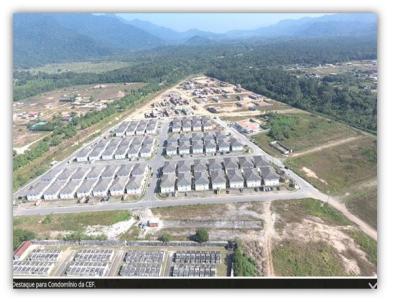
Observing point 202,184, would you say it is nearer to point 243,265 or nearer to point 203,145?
point 203,145

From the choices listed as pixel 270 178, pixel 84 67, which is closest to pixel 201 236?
pixel 270 178

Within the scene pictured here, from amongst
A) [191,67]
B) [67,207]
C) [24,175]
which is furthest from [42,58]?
[67,207]

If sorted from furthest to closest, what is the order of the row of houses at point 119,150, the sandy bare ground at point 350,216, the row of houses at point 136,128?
1. the row of houses at point 136,128
2. the row of houses at point 119,150
3. the sandy bare ground at point 350,216

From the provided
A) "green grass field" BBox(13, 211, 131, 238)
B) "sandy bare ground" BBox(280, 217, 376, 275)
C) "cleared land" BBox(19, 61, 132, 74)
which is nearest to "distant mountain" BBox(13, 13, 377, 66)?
"cleared land" BBox(19, 61, 132, 74)

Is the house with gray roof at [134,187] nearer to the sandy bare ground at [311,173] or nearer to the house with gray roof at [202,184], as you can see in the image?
the house with gray roof at [202,184]

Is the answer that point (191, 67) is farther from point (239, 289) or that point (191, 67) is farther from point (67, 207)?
point (239, 289)

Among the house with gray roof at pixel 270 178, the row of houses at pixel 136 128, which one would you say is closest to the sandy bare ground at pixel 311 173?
the house with gray roof at pixel 270 178
